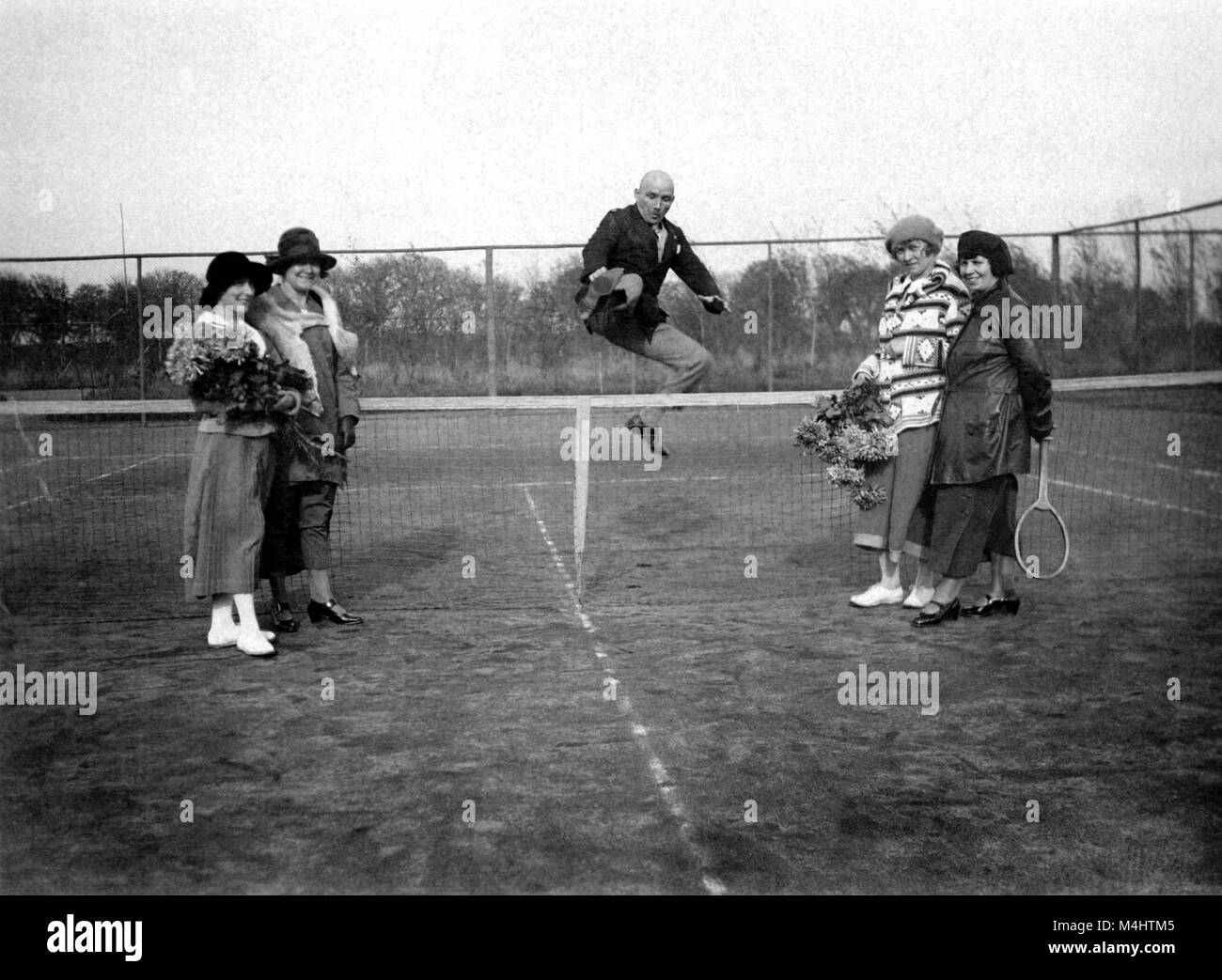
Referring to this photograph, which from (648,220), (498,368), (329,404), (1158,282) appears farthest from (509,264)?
(329,404)

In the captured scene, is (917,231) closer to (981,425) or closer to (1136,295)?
(981,425)

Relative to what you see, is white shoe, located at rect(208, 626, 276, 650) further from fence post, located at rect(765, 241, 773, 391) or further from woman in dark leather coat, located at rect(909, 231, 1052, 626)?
fence post, located at rect(765, 241, 773, 391)

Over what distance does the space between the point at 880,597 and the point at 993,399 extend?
1.38 m

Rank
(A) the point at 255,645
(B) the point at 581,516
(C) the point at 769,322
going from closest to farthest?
(A) the point at 255,645 < (B) the point at 581,516 < (C) the point at 769,322

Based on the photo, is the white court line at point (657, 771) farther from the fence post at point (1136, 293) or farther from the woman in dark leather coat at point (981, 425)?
the fence post at point (1136, 293)

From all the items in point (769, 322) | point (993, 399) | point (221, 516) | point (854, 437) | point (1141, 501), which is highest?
point (769, 322)

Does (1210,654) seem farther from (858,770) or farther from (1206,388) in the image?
(1206,388)

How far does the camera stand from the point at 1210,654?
21.9ft

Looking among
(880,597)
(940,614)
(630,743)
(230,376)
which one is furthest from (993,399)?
(230,376)

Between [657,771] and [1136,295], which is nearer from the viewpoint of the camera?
[657,771]

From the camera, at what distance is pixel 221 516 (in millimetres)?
6910

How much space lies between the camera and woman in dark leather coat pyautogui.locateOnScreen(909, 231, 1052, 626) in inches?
289

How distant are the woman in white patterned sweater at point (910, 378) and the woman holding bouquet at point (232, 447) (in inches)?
133

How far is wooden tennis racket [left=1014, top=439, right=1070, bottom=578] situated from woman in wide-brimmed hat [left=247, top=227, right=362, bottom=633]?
12.6ft
